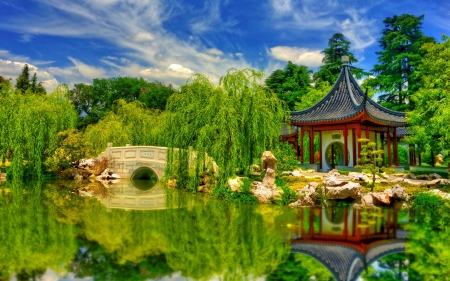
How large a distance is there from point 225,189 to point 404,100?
18.1m

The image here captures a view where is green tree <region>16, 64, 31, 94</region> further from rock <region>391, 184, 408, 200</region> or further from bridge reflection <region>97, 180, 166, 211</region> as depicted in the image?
rock <region>391, 184, 408, 200</region>

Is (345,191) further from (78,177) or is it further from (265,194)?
(78,177)

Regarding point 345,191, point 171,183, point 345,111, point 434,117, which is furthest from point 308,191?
point 345,111

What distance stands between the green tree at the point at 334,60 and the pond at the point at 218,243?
21.2 m

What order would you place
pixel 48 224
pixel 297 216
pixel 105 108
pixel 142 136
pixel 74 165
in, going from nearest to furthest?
pixel 48 224 → pixel 297 216 → pixel 74 165 → pixel 142 136 → pixel 105 108

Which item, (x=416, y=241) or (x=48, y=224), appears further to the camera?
(x=48, y=224)

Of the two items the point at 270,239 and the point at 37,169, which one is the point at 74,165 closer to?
the point at 37,169

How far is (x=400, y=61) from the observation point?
2298 centimetres

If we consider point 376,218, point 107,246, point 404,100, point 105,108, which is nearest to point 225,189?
point 376,218

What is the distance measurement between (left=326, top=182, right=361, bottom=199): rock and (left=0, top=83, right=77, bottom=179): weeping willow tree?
38.8 feet

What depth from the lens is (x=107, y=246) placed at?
5812 mm

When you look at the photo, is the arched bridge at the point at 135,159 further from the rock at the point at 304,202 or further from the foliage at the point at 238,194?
the rock at the point at 304,202

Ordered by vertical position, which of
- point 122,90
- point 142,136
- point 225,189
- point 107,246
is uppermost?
point 122,90

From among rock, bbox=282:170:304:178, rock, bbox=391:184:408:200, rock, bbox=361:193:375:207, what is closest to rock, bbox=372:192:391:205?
rock, bbox=361:193:375:207
